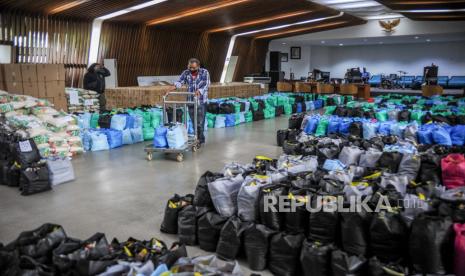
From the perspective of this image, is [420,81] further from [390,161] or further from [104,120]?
[390,161]

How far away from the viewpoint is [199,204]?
12.4 feet

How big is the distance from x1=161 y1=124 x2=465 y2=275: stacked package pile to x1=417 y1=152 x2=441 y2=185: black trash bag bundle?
250 millimetres

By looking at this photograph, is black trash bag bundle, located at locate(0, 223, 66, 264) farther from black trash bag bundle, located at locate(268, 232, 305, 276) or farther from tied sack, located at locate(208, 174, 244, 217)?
black trash bag bundle, located at locate(268, 232, 305, 276)

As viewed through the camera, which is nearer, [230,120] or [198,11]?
[230,120]

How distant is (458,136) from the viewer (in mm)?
6312

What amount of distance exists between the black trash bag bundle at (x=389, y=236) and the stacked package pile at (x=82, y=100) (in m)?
8.59

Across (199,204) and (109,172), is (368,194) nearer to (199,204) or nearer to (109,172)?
(199,204)

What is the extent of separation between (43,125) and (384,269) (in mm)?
5888

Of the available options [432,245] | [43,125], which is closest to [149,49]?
[43,125]

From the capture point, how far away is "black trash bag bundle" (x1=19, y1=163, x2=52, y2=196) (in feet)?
16.2

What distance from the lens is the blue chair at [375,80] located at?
2434 centimetres

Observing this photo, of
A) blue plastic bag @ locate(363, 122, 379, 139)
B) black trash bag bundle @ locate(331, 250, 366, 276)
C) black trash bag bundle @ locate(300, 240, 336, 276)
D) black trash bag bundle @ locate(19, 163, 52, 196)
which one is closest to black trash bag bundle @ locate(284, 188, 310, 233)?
black trash bag bundle @ locate(300, 240, 336, 276)

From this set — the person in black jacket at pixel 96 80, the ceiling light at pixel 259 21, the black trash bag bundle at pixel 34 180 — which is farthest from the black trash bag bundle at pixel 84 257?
the ceiling light at pixel 259 21

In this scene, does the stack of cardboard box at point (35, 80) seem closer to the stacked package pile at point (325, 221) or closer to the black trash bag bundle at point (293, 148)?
the black trash bag bundle at point (293, 148)
